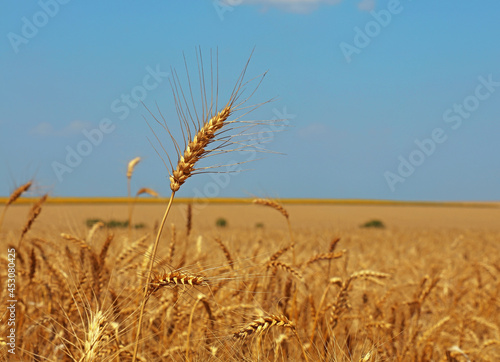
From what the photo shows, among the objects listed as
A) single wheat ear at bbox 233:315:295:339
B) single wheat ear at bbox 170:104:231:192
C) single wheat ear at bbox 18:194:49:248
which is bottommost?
single wheat ear at bbox 233:315:295:339

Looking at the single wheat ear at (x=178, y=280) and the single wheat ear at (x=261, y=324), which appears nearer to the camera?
the single wheat ear at (x=178, y=280)

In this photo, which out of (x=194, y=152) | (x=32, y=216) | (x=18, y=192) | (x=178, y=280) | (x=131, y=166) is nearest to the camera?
(x=178, y=280)

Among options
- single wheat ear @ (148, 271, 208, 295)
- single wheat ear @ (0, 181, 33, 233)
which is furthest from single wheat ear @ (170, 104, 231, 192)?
single wheat ear @ (0, 181, 33, 233)

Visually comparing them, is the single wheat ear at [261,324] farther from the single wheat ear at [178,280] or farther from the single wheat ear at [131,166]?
the single wheat ear at [131,166]

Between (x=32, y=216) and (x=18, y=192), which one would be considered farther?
(x=18, y=192)

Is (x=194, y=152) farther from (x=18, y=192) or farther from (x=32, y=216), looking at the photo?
(x=18, y=192)

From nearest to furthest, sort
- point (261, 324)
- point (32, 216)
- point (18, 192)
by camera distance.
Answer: point (261, 324) → point (32, 216) → point (18, 192)

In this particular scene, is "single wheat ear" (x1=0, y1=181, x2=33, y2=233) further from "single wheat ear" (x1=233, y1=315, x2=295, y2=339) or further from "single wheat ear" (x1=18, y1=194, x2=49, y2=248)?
"single wheat ear" (x1=233, y1=315, x2=295, y2=339)

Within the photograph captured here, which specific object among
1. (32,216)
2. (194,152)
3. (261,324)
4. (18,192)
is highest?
(194,152)

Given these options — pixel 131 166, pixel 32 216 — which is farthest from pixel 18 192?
pixel 131 166

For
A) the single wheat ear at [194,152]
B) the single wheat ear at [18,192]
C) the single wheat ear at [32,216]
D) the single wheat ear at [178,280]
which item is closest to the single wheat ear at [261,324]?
the single wheat ear at [178,280]

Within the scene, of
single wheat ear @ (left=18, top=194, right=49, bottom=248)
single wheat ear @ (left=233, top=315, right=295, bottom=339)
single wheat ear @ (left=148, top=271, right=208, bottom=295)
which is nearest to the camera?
single wheat ear @ (left=148, top=271, right=208, bottom=295)

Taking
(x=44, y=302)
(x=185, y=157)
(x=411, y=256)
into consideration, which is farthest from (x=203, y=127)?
(x=411, y=256)

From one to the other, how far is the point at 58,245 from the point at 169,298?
4.01 feet
